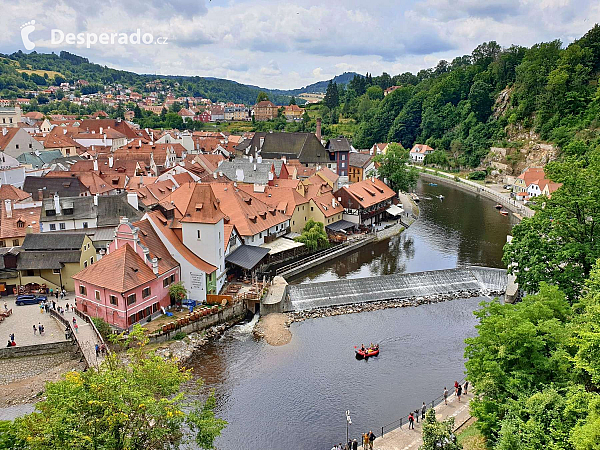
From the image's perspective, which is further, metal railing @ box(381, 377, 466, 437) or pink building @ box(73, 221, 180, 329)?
pink building @ box(73, 221, 180, 329)

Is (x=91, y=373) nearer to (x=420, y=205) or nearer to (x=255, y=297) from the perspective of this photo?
(x=255, y=297)

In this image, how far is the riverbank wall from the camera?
8039 cm

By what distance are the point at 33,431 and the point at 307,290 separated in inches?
1180

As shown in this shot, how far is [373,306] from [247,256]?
41.9ft

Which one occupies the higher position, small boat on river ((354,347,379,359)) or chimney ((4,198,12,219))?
chimney ((4,198,12,219))

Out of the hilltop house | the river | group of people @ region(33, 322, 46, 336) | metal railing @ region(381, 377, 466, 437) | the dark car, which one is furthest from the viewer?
the hilltop house

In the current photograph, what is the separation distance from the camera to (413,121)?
151 m

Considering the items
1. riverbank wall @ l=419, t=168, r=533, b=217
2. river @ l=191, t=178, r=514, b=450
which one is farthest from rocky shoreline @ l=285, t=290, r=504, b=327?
riverbank wall @ l=419, t=168, r=533, b=217

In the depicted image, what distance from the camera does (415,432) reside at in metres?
26.4

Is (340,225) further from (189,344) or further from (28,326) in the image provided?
(28,326)

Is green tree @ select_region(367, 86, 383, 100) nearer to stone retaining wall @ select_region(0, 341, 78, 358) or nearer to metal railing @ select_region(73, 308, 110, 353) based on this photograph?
metal railing @ select_region(73, 308, 110, 353)

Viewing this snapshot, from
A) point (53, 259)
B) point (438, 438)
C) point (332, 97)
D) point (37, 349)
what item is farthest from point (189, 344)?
point (332, 97)

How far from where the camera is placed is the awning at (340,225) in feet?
202

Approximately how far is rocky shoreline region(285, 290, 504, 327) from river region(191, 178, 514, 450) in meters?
0.75
